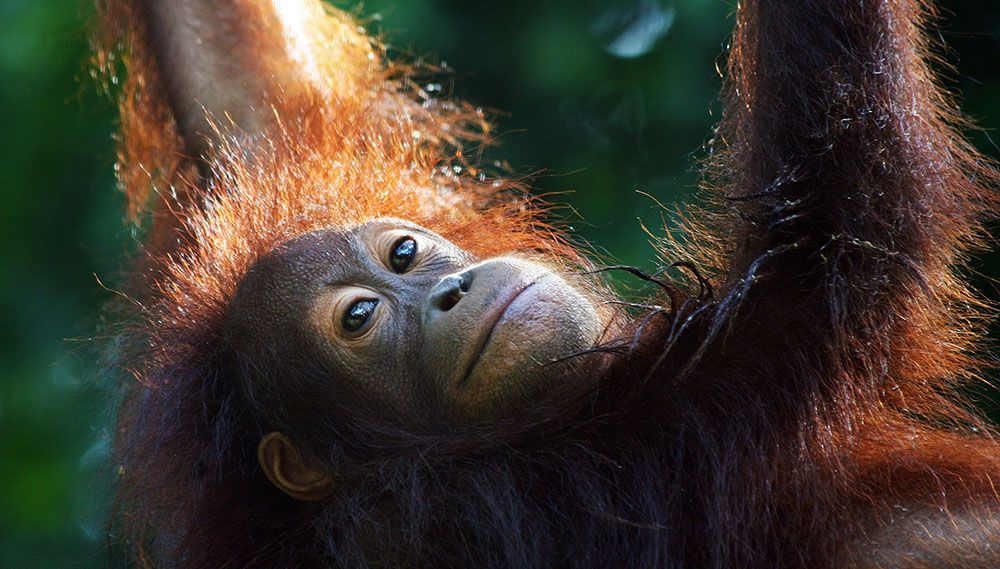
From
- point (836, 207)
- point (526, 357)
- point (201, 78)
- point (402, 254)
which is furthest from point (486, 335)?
point (201, 78)

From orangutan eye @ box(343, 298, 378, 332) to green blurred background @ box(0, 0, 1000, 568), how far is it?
1392 millimetres

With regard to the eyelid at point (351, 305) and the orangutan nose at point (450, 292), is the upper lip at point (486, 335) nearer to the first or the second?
the orangutan nose at point (450, 292)

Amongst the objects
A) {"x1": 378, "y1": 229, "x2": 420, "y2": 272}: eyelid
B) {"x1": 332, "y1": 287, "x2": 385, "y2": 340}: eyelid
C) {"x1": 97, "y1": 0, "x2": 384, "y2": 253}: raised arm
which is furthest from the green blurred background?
{"x1": 332, "y1": 287, "x2": 385, "y2": 340}: eyelid

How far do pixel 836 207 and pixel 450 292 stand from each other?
31.3 inches

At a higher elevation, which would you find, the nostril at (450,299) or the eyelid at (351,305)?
the nostril at (450,299)

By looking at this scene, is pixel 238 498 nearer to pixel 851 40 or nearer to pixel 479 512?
pixel 479 512

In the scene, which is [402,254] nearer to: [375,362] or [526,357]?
[375,362]

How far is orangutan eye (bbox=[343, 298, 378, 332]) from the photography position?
248cm

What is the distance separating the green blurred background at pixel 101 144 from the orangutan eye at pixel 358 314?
1.39m

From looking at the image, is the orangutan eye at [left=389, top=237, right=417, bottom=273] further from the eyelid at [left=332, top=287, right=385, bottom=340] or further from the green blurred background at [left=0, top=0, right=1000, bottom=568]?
the green blurred background at [left=0, top=0, right=1000, bottom=568]

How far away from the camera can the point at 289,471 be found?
239 centimetres

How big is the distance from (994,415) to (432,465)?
82.6 inches

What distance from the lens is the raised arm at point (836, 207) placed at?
6.97ft

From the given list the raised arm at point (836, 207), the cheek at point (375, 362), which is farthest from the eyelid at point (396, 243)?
the raised arm at point (836, 207)
